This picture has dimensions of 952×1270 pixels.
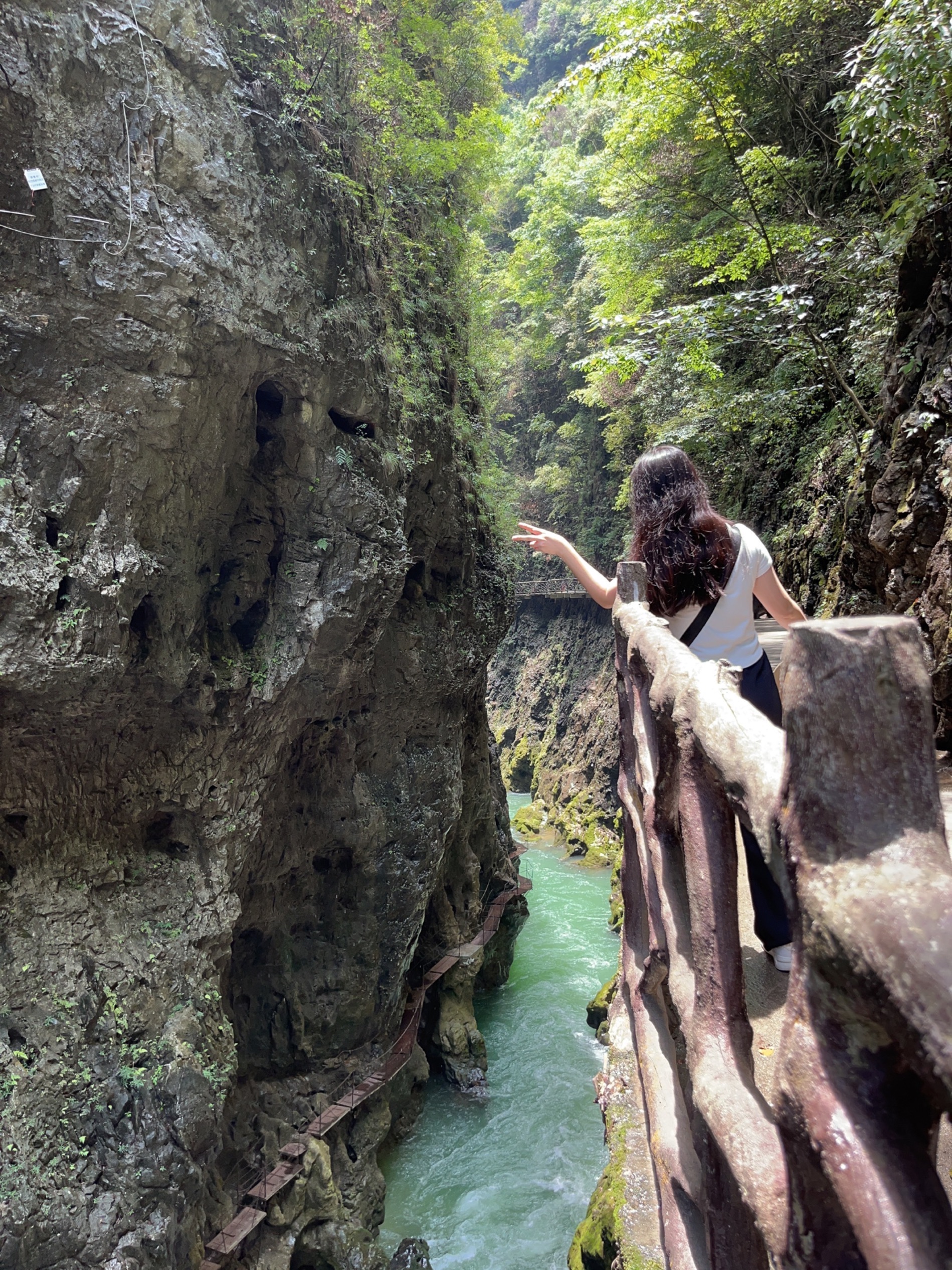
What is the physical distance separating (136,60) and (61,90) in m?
0.61

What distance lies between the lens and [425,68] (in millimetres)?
9539

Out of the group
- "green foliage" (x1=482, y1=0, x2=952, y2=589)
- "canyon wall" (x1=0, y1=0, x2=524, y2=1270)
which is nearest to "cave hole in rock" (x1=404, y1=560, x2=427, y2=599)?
"canyon wall" (x1=0, y1=0, x2=524, y2=1270)

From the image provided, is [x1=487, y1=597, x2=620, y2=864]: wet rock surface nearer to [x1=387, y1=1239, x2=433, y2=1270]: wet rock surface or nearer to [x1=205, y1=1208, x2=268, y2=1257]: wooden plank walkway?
[x1=387, y1=1239, x2=433, y2=1270]: wet rock surface

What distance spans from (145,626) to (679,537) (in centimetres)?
524

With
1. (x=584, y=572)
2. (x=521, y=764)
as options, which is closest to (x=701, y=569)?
(x=584, y=572)

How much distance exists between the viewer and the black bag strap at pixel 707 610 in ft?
7.43

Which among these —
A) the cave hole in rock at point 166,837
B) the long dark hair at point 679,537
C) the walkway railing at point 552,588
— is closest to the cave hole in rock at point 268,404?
the cave hole in rock at point 166,837

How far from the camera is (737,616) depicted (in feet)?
7.47

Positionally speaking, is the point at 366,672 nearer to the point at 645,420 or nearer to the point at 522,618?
the point at 645,420

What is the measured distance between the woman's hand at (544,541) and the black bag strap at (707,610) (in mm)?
853

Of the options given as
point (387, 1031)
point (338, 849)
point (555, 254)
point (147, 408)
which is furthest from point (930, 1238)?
point (555, 254)

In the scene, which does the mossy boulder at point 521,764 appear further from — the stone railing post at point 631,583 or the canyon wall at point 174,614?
the stone railing post at point 631,583

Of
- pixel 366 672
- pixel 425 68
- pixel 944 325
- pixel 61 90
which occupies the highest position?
pixel 425 68

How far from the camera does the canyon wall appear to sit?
511cm
